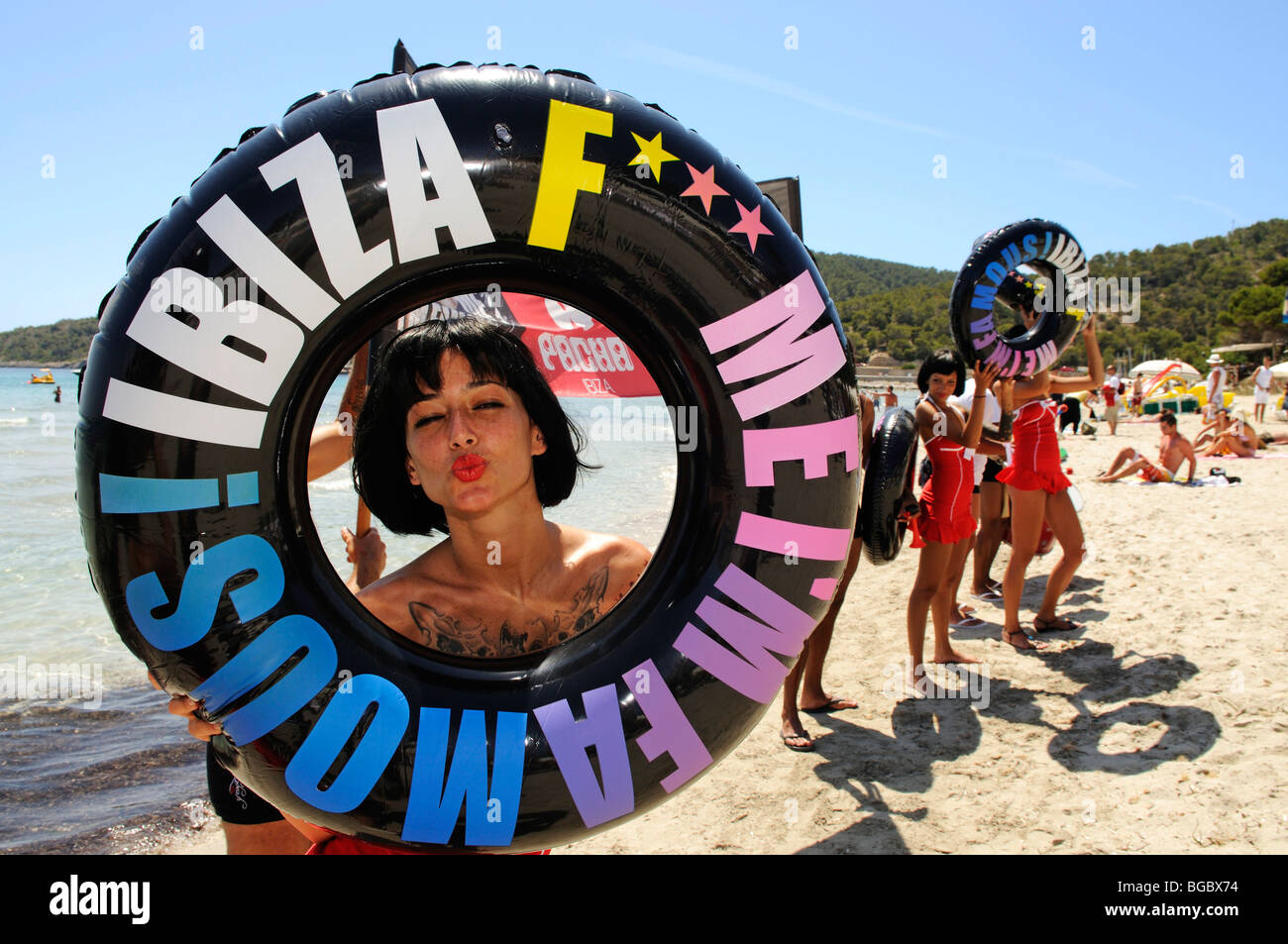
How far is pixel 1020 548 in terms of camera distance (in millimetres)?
5219

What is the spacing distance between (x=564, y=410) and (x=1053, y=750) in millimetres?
2932

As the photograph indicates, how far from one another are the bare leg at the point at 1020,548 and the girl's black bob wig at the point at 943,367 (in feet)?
3.49

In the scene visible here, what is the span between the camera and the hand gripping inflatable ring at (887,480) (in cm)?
350

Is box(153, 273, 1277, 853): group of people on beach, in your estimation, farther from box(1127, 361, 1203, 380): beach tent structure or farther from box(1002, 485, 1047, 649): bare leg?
box(1127, 361, 1203, 380): beach tent structure

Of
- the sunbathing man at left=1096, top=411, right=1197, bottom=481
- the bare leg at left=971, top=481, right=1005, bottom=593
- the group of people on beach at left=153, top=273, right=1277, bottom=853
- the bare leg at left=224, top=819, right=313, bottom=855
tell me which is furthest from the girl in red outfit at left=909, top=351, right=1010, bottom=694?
the sunbathing man at left=1096, top=411, right=1197, bottom=481

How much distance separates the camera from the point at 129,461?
1455 mm

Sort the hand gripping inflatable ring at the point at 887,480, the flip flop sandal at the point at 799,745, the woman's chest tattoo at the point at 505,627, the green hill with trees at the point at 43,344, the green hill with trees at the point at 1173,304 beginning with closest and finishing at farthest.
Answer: the woman's chest tattoo at the point at 505,627 → the hand gripping inflatable ring at the point at 887,480 → the flip flop sandal at the point at 799,745 → the green hill with trees at the point at 1173,304 → the green hill with trees at the point at 43,344

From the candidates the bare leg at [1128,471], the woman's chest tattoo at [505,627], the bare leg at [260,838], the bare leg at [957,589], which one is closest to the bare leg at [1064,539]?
the bare leg at [957,589]

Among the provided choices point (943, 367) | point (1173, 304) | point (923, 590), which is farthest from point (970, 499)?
point (1173, 304)

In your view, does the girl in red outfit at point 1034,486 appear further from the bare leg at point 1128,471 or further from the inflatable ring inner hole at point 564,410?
the bare leg at point 1128,471

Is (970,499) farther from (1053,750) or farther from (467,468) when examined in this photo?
(467,468)

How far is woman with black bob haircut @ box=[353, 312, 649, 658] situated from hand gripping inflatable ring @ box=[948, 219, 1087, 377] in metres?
3.25

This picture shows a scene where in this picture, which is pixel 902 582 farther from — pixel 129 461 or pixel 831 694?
pixel 129 461

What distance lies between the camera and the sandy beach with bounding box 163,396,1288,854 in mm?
3094
